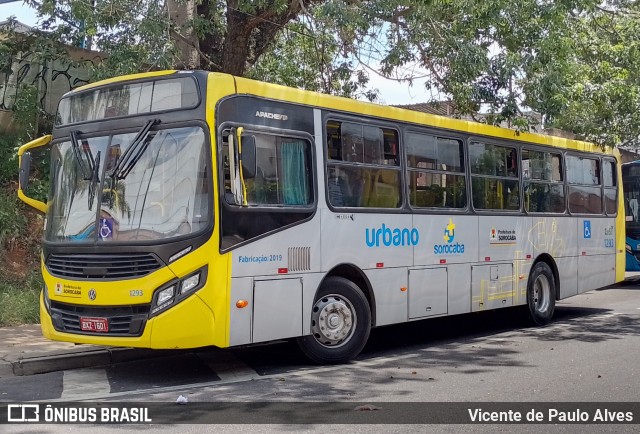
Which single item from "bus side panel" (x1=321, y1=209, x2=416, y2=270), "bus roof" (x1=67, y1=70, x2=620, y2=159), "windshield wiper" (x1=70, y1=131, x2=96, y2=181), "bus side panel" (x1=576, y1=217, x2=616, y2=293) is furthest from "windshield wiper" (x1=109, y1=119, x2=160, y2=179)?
"bus side panel" (x1=576, y1=217, x2=616, y2=293)

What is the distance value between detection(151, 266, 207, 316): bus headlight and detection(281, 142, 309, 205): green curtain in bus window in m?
1.58

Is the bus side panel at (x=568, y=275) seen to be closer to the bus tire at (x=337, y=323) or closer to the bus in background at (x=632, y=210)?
the bus tire at (x=337, y=323)

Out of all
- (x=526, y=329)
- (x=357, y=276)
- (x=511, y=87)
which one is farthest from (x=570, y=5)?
(x=357, y=276)

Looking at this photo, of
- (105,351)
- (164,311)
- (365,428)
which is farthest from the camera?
(105,351)

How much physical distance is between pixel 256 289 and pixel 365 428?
243 centimetres

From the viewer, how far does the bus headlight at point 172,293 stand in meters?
7.93

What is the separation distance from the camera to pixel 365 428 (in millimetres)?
6496

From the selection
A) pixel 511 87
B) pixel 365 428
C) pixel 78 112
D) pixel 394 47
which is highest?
pixel 394 47

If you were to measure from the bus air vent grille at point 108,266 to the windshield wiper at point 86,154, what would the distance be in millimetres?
899

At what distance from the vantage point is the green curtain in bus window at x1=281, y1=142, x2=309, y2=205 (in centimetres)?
900

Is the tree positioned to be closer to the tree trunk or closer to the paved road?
the tree trunk

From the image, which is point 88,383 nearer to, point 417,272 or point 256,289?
point 256,289

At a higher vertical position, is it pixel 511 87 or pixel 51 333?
pixel 511 87

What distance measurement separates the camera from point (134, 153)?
328 inches
